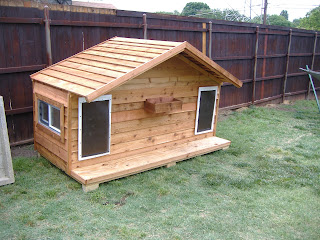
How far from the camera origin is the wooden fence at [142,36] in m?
5.62

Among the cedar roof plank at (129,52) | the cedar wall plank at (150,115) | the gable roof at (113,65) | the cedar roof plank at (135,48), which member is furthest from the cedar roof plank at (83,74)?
the cedar roof plank at (135,48)

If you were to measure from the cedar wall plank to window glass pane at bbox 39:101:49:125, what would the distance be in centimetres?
90

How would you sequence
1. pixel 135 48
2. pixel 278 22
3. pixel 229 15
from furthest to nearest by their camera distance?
pixel 278 22 → pixel 229 15 → pixel 135 48

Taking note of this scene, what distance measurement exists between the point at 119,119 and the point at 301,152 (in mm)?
3725

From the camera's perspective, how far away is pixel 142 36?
7363 mm

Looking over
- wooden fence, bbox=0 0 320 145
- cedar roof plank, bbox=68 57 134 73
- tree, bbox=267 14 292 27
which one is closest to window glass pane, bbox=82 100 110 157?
cedar roof plank, bbox=68 57 134 73

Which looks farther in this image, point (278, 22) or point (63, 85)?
point (278, 22)

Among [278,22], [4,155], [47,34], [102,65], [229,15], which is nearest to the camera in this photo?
[4,155]

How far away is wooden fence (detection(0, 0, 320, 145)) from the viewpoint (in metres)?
5.62

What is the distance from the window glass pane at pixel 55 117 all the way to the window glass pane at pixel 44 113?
21 cm

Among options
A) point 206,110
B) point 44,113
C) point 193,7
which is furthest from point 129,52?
point 193,7

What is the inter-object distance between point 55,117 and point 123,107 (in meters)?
0.97

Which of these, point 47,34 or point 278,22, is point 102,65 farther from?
point 278,22

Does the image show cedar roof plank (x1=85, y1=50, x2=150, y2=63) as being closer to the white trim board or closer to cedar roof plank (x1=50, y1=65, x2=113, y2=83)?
cedar roof plank (x1=50, y1=65, x2=113, y2=83)
